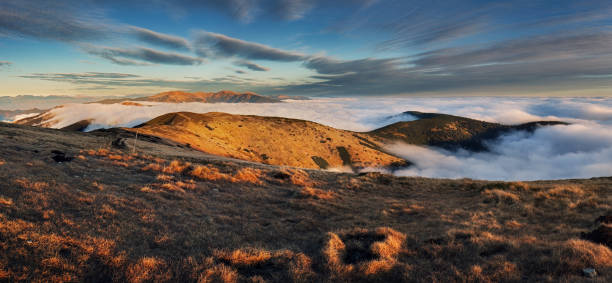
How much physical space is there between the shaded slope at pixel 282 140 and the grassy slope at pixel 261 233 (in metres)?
82.9

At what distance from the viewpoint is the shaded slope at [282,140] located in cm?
10900

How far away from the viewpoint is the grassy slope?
5.94 m

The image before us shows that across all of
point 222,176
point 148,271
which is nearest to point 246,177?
point 222,176

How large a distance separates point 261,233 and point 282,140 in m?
130

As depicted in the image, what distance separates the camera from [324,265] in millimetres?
6715

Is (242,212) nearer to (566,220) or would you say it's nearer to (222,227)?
(222,227)

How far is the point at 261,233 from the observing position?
9.33 m

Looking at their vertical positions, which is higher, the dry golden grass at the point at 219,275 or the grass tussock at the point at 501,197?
the grass tussock at the point at 501,197

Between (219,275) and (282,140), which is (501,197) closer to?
(219,275)

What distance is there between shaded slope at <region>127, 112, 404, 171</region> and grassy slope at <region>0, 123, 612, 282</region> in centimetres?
8293

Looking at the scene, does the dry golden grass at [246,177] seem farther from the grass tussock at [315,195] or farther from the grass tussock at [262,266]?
the grass tussock at [262,266]

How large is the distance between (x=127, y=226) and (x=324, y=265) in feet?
19.6

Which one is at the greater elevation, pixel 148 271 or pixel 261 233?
pixel 148 271

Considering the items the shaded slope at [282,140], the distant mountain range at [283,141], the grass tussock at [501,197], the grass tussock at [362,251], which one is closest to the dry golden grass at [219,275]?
the grass tussock at [362,251]
